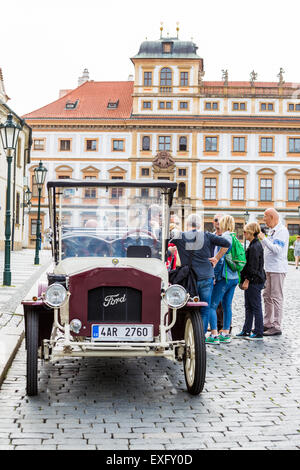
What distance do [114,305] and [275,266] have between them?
13.8 feet

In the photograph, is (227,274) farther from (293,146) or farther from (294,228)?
(293,146)

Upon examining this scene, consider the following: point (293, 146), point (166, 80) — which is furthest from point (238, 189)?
point (166, 80)

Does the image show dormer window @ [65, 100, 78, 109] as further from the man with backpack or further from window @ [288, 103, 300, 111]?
the man with backpack

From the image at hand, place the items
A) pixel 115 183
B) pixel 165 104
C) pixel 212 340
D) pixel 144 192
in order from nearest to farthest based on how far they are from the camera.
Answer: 1. pixel 115 183
2. pixel 144 192
3. pixel 212 340
4. pixel 165 104

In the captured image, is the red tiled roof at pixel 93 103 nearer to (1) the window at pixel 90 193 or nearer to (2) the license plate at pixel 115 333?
(1) the window at pixel 90 193

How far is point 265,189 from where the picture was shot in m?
57.0

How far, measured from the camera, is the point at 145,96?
56.8 m

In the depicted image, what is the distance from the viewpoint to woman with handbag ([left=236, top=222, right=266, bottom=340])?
841cm

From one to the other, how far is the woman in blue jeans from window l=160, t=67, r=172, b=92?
50.3 meters

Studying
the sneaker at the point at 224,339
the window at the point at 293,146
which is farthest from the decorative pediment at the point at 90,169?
the sneaker at the point at 224,339

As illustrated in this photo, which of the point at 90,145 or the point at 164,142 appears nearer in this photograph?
the point at 164,142

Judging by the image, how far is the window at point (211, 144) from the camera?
56.8 m

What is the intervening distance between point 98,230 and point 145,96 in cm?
5213

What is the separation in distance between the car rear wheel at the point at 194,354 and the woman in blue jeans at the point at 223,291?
7.68ft
